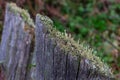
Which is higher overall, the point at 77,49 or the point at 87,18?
the point at 87,18

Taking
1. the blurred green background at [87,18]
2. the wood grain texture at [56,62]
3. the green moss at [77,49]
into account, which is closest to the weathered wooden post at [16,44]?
the wood grain texture at [56,62]

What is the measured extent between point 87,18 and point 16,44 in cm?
346

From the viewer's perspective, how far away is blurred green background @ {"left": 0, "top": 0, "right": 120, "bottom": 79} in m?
4.91

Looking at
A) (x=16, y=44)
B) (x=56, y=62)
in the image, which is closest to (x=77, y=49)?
(x=56, y=62)

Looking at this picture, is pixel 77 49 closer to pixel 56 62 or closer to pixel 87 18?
pixel 56 62

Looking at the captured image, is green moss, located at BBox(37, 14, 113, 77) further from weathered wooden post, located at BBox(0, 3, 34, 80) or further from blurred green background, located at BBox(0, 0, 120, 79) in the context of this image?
blurred green background, located at BBox(0, 0, 120, 79)

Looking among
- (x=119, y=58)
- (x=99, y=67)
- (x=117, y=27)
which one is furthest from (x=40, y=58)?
(x=117, y=27)

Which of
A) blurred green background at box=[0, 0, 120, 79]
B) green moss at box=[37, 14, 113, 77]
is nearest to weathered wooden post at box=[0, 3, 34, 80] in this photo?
green moss at box=[37, 14, 113, 77]

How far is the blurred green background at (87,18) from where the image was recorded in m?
4.91

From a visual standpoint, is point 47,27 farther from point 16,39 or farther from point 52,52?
point 16,39

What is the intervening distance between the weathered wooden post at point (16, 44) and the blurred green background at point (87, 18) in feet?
6.83

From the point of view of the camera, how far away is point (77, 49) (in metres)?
1.73

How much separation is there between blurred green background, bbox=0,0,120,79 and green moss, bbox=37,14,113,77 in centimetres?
282

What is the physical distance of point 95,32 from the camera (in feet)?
17.4
